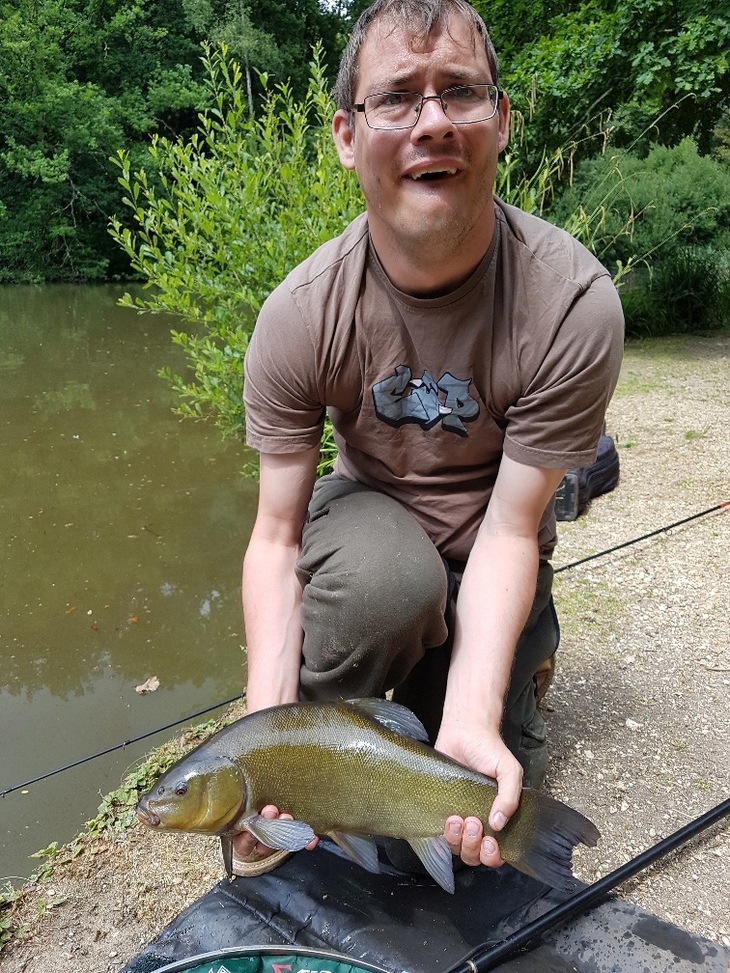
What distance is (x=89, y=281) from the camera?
65.3 feet

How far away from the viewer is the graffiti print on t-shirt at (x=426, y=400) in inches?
72.6

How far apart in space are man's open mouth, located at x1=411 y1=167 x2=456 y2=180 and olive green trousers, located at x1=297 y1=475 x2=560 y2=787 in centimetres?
68

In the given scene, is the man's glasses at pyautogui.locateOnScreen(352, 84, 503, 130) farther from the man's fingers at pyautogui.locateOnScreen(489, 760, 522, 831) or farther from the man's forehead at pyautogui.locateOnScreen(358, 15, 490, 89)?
the man's fingers at pyautogui.locateOnScreen(489, 760, 522, 831)

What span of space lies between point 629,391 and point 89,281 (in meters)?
15.9

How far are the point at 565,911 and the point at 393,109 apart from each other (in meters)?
1.60

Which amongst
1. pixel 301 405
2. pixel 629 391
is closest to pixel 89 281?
pixel 629 391

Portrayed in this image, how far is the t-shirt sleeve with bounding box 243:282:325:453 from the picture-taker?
1.85 m

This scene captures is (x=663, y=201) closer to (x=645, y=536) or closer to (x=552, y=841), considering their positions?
(x=645, y=536)

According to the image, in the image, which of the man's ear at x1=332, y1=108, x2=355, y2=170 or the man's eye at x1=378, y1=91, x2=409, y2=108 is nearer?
the man's eye at x1=378, y1=91, x2=409, y2=108

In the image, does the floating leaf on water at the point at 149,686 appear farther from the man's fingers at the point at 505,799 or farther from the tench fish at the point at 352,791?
the man's fingers at the point at 505,799

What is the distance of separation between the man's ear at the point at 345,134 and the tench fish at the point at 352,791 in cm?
120

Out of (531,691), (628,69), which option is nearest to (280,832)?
(531,691)

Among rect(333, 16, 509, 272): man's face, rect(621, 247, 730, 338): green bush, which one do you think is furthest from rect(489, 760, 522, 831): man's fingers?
rect(621, 247, 730, 338): green bush

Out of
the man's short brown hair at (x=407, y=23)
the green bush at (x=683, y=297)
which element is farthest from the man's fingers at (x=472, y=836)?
the green bush at (x=683, y=297)
